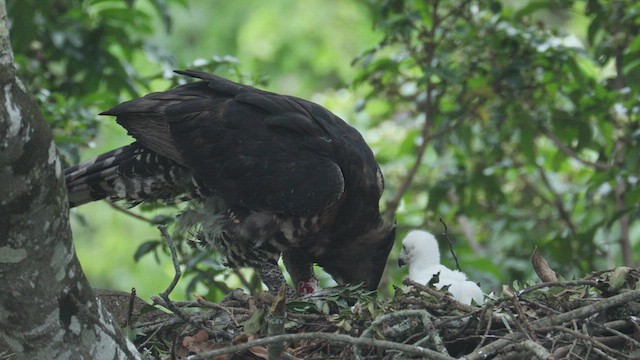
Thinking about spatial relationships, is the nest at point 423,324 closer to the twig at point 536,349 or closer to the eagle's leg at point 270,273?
the twig at point 536,349

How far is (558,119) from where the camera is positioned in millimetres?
6312

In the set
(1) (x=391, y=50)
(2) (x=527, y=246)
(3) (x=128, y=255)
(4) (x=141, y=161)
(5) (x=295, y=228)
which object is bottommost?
(5) (x=295, y=228)

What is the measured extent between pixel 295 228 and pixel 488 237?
142 inches

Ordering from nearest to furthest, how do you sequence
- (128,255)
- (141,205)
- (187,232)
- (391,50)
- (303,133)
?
(303,133) < (187,232) < (141,205) < (391,50) < (128,255)

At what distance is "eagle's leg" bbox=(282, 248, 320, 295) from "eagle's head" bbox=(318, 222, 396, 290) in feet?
0.27

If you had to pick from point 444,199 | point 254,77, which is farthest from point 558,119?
point 254,77

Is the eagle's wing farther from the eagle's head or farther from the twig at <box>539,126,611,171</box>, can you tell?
the twig at <box>539,126,611,171</box>

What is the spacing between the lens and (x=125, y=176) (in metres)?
5.39

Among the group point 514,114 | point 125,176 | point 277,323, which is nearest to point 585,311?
point 277,323

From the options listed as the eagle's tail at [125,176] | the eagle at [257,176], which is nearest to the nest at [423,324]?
the eagle at [257,176]

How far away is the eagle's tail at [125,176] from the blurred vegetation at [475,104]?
277 mm

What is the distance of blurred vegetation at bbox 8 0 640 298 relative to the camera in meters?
6.04

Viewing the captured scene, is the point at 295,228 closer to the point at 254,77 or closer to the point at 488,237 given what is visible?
the point at 254,77

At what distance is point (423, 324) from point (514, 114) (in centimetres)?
318
